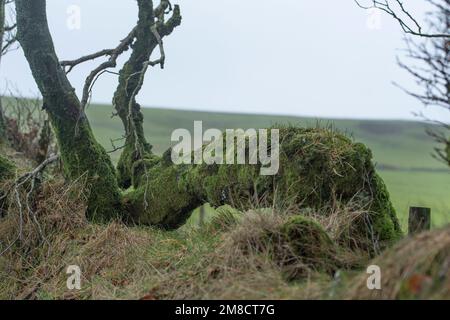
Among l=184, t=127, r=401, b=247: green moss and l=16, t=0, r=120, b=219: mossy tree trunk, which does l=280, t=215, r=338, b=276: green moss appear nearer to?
l=184, t=127, r=401, b=247: green moss

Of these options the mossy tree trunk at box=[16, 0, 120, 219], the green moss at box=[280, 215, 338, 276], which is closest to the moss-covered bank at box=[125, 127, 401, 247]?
the green moss at box=[280, 215, 338, 276]

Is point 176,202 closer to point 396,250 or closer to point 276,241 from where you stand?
point 276,241

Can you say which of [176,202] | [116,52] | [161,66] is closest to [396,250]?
[176,202]

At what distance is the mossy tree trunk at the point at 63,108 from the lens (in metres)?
8.78

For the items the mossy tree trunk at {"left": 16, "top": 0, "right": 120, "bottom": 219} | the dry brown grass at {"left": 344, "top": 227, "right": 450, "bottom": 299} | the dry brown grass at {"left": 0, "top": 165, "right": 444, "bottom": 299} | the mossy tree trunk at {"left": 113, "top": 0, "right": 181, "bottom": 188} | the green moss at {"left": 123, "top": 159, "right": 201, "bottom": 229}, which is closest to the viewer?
the dry brown grass at {"left": 344, "top": 227, "right": 450, "bottom": 299}

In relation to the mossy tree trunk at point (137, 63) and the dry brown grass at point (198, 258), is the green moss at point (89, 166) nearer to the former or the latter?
the dry brown grass at point (198, 258)

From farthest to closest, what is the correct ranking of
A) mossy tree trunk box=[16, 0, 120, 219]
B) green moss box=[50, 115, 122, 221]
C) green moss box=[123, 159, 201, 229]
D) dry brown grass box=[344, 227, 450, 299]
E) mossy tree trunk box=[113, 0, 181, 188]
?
1. mossy tree trunk box=[113, 0, 181, 188]
2. mossy tree trunk box=[16, 0, 120, 219]
3. green moss box=[50, 115, 122, 221]
4. green moss box=[123, 159, 201, 229]
5. dry brown grass box=[344, 227, 450, 299]

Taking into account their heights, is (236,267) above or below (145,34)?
below

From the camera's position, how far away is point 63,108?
348 inches

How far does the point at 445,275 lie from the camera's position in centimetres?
400

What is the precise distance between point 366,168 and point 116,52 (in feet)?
14.7

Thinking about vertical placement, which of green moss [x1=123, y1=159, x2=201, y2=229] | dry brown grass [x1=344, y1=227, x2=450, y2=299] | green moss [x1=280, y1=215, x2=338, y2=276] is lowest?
green moss [x1=123, y1=159, x2=201, y2=229]

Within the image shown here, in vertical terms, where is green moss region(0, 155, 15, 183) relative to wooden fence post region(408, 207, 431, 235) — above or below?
below

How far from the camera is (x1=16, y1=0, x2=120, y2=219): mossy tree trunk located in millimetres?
8781
